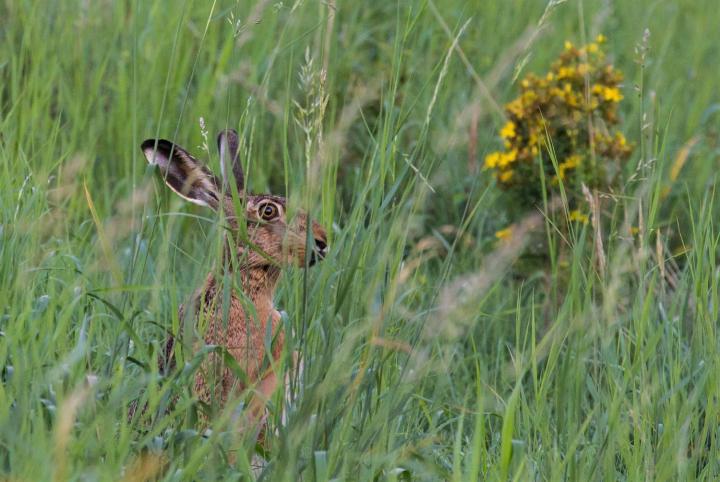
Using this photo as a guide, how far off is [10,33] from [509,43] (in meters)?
2.53

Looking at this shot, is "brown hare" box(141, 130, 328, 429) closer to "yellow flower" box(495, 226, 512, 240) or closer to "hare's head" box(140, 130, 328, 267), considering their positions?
"hare's head" box(140, 130, 328, 267)

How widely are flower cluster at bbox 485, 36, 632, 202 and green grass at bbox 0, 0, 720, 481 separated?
213 mm

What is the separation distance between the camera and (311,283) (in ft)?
11.0

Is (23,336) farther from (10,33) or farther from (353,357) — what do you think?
(10,33)

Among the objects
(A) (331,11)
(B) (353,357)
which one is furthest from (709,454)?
(A) (331,11)

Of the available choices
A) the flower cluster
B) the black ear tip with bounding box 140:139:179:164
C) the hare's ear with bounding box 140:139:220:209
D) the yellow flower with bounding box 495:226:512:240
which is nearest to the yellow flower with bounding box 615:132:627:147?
the flower cluster

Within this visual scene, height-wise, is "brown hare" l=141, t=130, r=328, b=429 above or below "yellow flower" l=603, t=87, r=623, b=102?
below

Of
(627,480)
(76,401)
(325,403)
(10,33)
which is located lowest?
(627,480)

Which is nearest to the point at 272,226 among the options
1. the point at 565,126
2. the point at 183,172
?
the point at 183,172

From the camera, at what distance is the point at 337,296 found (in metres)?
3.14

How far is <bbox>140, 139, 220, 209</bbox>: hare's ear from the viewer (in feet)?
11.8

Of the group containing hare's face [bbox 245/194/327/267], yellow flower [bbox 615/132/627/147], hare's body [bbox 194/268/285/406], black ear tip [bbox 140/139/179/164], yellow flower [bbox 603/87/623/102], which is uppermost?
yellow flower [bbox 603/87/623/102]

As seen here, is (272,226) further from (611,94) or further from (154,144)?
(611,94)

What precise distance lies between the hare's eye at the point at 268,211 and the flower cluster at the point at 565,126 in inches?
70.7
